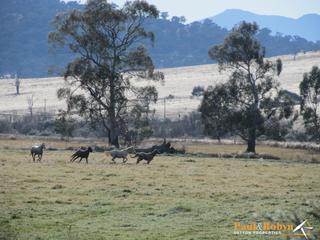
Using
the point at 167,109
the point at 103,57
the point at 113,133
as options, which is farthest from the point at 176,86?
the point at 113,133

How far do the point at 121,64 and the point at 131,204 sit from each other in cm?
3837

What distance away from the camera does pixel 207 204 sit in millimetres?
20297

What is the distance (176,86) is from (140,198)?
470 ft

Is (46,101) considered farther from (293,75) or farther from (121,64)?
(121,64)

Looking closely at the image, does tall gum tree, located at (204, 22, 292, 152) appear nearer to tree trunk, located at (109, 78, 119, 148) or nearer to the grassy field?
tree trunk, located at (109, 78, 119, 148)

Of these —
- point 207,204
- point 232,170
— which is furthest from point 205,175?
point 207,204

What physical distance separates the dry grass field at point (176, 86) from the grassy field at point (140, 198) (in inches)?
3242

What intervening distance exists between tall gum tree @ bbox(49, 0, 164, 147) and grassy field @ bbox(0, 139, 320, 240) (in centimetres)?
2156

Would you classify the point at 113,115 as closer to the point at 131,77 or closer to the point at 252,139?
the point at 131,77

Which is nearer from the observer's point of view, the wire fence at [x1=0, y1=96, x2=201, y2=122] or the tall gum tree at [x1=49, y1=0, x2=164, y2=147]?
the tall gum tree at [x1=49, y1=0, x2=164, y2=147]

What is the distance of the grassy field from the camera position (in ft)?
52.2

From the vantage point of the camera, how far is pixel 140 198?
21.5 meters

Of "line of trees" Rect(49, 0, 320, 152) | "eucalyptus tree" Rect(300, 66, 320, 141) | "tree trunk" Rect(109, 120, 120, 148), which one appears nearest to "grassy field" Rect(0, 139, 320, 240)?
"tree trunk" Rect(109, 120, 120, 148)

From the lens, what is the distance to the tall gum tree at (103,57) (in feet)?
183
